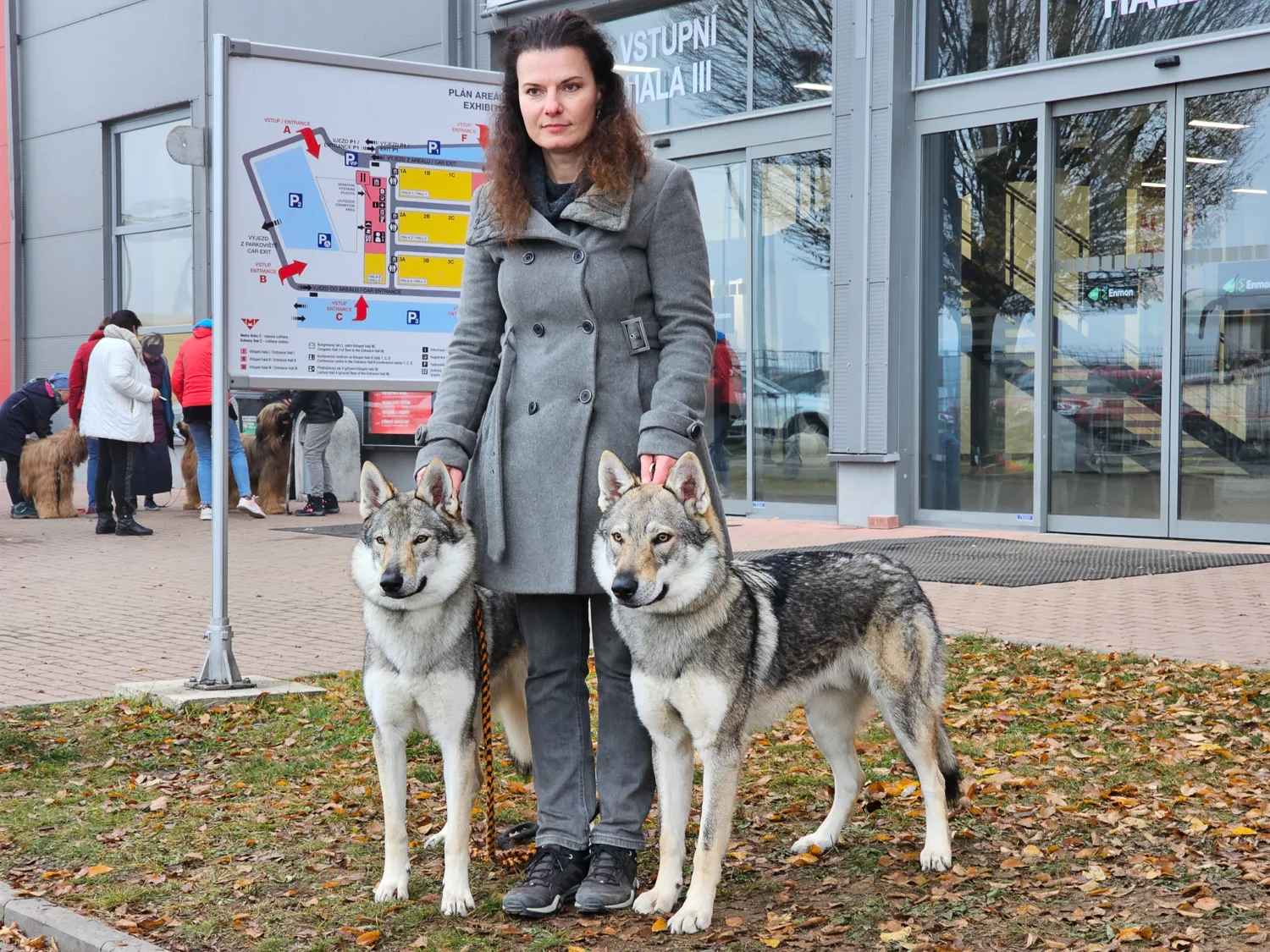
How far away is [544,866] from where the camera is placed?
4.05m

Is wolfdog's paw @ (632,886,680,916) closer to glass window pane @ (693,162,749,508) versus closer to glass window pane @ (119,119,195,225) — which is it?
glass window pane @ (693,162,749,508)

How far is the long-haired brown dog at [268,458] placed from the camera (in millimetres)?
16031

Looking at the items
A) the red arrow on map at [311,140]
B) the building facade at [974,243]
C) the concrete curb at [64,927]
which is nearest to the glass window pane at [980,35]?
the building facade at [974,243]

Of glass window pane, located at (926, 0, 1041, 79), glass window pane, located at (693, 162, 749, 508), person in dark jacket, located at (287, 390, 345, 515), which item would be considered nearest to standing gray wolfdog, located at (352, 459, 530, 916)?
glass window pane, located at (926, 0, 1041, 79)

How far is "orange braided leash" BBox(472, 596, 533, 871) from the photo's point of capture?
13.7 feet

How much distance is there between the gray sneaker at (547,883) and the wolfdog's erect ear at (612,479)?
1072mm

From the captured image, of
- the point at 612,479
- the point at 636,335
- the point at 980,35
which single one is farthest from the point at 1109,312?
the point at 612,479

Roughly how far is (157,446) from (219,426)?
10.6m

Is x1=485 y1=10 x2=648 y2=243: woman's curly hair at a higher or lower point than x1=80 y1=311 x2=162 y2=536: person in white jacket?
higher

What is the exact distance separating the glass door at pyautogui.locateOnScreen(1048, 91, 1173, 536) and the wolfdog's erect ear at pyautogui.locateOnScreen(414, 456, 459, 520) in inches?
387

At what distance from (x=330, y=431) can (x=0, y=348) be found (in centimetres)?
1038

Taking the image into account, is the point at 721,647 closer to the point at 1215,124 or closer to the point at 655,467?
the point at 655,467

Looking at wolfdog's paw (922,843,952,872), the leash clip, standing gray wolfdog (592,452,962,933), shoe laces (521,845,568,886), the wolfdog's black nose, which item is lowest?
wolfdog's paw (922,843,952,872)

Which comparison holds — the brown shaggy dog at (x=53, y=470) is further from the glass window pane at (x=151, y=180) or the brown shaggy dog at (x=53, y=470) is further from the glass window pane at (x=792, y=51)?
the glass window pane at (x=792, y=51)
